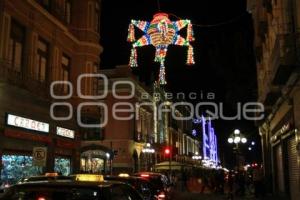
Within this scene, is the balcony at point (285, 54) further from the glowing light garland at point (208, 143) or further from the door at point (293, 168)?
the glowing light garland at point (208, 143)

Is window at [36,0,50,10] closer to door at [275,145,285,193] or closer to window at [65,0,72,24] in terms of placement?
window at [65,0,72,24]

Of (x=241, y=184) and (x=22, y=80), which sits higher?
(x=22, y=80)

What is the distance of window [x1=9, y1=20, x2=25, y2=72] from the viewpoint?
2186 centimetres

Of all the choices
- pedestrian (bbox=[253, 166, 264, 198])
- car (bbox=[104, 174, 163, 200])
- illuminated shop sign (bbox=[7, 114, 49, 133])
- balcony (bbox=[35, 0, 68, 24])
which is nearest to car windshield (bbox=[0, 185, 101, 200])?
car (bbox=[104, 174, 163, 200])

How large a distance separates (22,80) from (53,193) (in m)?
16.3

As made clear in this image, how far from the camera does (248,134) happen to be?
44.9m

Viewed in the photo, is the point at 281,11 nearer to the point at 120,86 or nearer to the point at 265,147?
the point at 265,147

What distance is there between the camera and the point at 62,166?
91.8 feet

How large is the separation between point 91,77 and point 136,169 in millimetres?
19946

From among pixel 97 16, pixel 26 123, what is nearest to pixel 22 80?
pixel 26 123

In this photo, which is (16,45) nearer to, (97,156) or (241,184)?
(241,184)

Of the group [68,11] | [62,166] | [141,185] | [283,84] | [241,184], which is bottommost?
[241,184]

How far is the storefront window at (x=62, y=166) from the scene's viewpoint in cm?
2698

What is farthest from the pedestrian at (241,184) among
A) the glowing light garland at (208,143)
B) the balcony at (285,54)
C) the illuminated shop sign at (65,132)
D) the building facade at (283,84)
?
the glowing light garland at (208,143)
